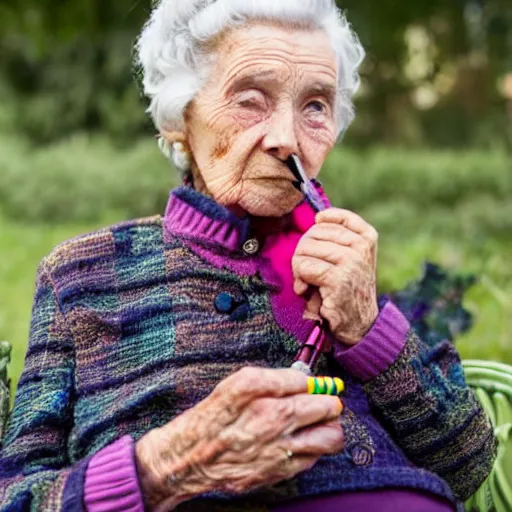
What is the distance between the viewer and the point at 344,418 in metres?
1.67

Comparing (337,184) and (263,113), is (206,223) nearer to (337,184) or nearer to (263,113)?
(263,113)

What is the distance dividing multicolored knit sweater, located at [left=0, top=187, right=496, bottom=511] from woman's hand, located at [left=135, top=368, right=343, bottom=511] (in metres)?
0.18

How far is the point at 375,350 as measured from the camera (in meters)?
1.59

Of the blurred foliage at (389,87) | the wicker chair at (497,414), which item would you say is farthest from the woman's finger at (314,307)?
the blurred foliage at (389,87)

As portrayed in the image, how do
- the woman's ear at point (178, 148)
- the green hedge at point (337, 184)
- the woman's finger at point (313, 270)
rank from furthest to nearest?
the green hedge at point (337, 184) < the woman's ear at point (178, 148) < the woman's finger at point (313, 270)

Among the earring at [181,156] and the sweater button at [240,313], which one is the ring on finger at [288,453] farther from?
the earring at [181,156]

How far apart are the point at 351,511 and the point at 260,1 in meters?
0.97

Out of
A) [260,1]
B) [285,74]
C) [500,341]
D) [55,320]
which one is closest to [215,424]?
[55,320]

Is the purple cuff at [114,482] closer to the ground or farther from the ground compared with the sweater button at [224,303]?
closer to the ground

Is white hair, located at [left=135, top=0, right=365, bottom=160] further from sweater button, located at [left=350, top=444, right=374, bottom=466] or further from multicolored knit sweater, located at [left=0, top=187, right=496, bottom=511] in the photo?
sweater button, located at [left=350, top=444, right=374, bottom=466]

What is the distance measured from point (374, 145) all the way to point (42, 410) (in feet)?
28.6

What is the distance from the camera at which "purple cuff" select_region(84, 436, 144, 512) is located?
141 cm

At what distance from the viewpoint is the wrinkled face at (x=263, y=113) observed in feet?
5.61

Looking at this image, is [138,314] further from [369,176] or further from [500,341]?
[369,176]
